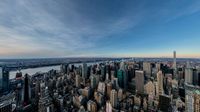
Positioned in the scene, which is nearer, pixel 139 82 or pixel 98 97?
pixel 98 97

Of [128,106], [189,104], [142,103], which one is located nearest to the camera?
[189,104]

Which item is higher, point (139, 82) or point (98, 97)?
point (139, 82)

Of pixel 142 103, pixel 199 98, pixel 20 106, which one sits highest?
pixel 199 98

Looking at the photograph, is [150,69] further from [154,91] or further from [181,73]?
[154,91]

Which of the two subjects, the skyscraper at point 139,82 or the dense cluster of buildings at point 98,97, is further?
the skyscraper at point 139,82

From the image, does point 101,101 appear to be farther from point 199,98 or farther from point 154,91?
point 199,98

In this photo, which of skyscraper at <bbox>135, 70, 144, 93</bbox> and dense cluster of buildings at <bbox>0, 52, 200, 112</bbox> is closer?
dense cluster of buildings at <bbox>0, 52, 200, 112</bbox>

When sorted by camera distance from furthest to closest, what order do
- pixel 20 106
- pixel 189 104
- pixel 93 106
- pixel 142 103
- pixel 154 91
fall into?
1. pixel 154 91
2. pixel 142 103
3. pixel 93 106
4. pixel 20 106
5. pixel 189 104

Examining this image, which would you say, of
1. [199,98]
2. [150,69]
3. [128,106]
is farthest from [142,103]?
[150,69]

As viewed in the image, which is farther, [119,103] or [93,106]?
[119,103]

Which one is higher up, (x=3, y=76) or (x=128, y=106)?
(x=3, y=76)
